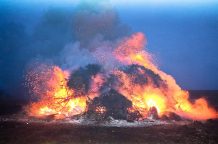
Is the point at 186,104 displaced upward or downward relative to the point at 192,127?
upward

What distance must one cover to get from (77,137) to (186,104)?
109 ft

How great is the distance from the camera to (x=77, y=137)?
4009 centimetres

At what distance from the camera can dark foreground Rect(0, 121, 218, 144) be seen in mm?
38188

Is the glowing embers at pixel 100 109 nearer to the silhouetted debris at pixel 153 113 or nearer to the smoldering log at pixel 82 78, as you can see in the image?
the smoldering log at pixel 82 78

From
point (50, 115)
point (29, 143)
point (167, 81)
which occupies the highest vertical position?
point (167, 81)

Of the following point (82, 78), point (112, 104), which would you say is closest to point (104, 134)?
point (112, 104)

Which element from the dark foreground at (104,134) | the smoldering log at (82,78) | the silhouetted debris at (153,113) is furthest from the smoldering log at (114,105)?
the dark foreground at (104,134)

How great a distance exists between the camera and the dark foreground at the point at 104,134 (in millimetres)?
38188

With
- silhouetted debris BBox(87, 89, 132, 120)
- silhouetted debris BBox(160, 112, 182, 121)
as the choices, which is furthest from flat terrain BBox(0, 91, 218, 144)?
silhouetted debris BBox(87, 89, 132, 120)

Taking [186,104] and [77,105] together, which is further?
[186,104]

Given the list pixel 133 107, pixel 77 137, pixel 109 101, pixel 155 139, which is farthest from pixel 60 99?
pixel 155 139

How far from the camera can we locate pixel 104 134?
138ft

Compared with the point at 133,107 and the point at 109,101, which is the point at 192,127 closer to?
the point at 133,107

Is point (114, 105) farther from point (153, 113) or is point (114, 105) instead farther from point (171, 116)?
point (171, 116)
